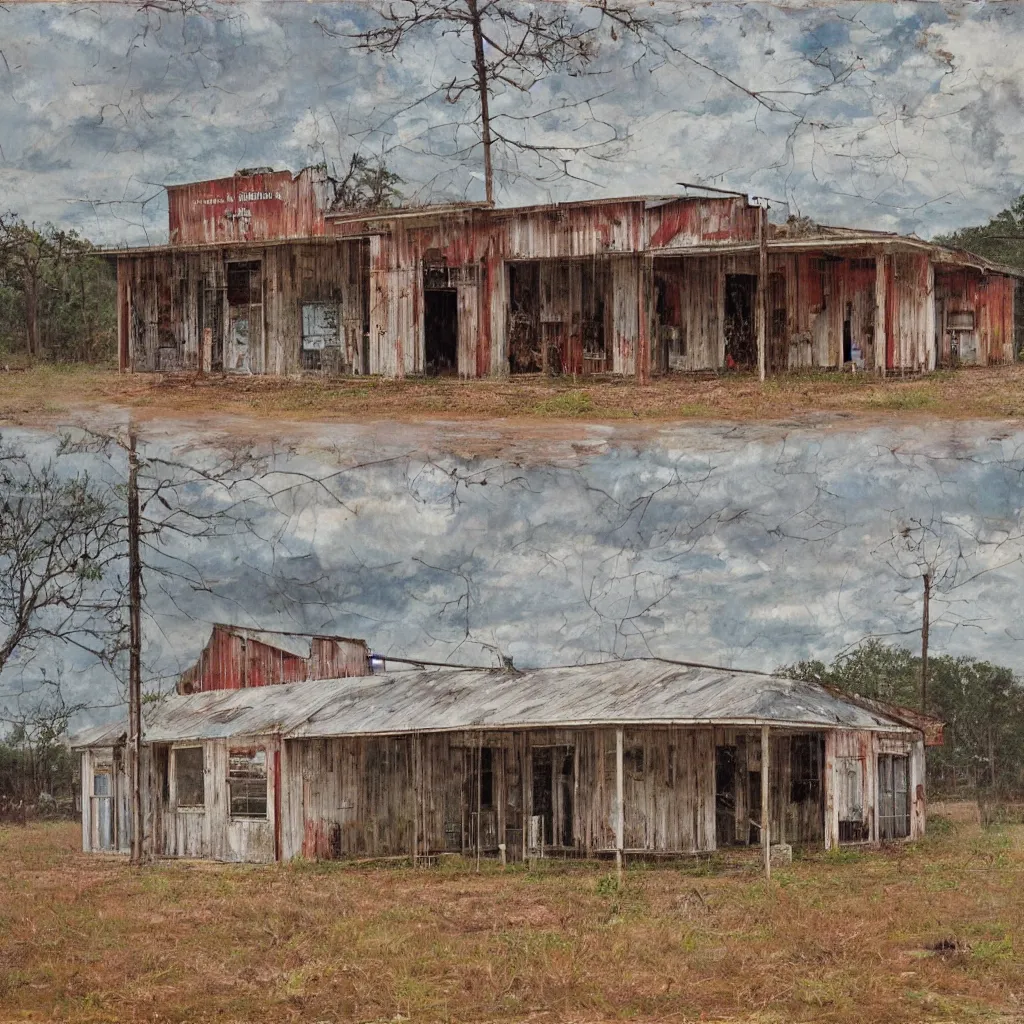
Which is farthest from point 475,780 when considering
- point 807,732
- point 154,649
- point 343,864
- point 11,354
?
point 11,354

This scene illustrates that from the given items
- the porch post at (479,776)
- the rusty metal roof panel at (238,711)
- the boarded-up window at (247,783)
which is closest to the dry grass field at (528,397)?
the porch post at (479,776)

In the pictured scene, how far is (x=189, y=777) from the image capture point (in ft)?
71.3

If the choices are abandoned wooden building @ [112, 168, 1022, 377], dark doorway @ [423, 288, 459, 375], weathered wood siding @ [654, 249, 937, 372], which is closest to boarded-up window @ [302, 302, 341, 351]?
abandoned wooden building @ [112, 168, 1022, 377]

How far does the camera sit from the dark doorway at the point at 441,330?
60.3 ft

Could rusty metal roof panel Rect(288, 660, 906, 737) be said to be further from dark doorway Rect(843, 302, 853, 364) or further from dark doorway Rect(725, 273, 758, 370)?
dark doorway Rect(725, 273, 758, 370)

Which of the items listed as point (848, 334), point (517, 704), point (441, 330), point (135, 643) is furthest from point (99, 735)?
point (848, 334)

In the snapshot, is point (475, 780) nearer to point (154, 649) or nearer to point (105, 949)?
point (154, 649)

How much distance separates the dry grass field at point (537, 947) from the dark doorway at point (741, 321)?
6.12m

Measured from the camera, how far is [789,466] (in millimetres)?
16594

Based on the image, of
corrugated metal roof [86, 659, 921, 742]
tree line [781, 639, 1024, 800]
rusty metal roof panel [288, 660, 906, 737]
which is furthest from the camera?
tree line [781, 639, 1024, 800]

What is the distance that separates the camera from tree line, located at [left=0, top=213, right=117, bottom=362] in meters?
17.6

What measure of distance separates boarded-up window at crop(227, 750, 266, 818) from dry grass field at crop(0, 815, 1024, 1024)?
11.5ft

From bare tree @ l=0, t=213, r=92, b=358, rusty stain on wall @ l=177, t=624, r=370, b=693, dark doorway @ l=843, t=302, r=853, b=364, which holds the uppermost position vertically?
bare tree @ l=0, t=213, r=92, b=358

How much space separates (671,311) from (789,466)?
12.2 ft
